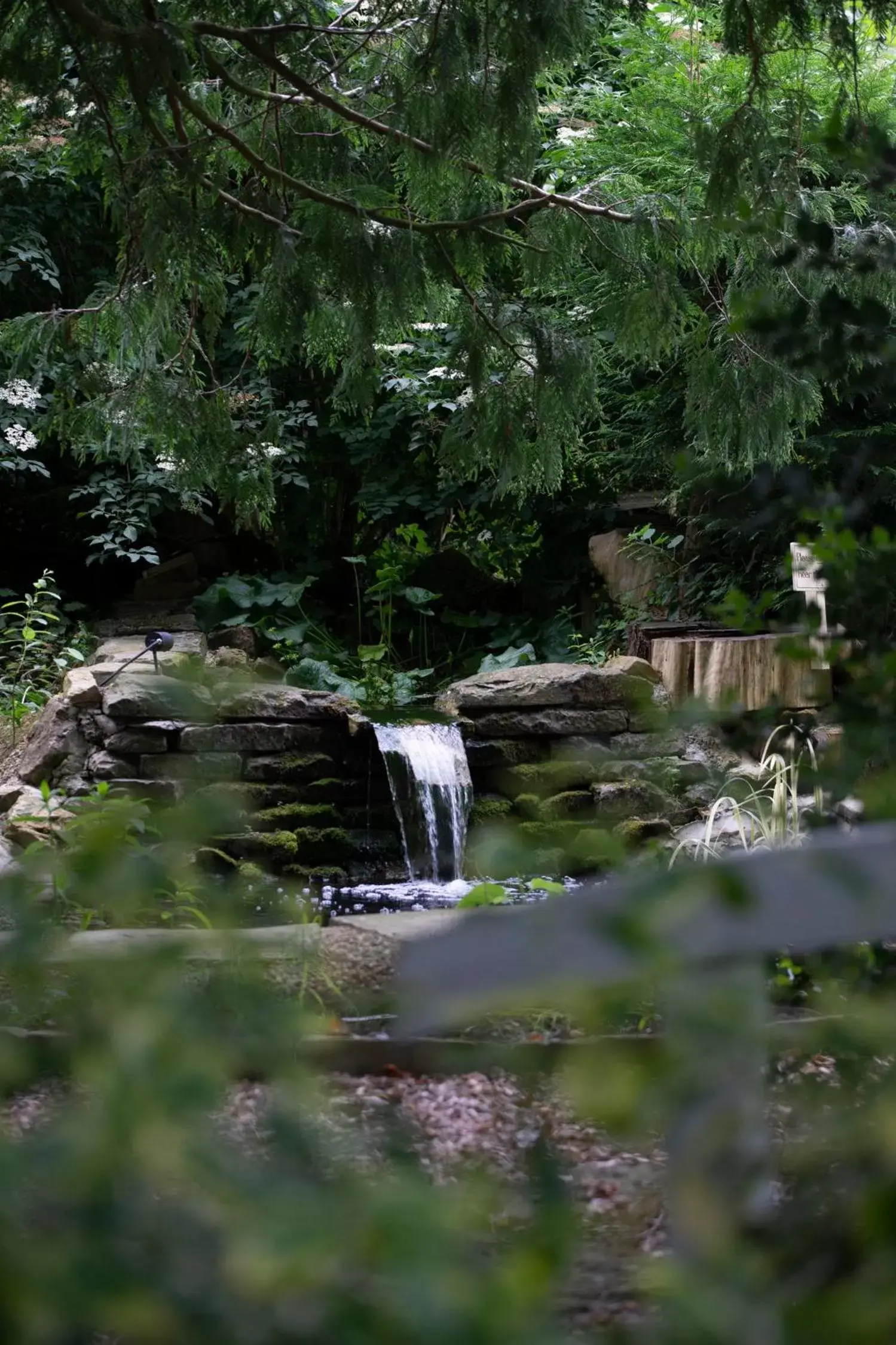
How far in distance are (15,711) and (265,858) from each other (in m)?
1.81

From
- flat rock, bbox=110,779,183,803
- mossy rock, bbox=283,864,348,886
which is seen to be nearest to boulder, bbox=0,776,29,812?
flat rock, bbox=110,779,183,803

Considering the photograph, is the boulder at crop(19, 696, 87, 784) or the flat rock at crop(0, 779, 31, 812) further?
the boulder at crop(19, 696, 87, 784)

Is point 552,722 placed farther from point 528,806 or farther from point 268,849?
point 268,849

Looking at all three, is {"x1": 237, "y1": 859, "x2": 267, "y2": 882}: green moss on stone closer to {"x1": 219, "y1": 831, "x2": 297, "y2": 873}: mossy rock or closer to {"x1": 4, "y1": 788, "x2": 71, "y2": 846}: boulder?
{"x1": 219, "y1": 831, "x2": 297, "y2": 873}: mossy rock

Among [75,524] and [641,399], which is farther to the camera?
[75,524]

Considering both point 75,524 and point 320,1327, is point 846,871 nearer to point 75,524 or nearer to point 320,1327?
point 320,1327

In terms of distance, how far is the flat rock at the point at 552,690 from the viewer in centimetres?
626

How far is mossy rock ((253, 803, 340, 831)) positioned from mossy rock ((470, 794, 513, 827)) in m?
0.67

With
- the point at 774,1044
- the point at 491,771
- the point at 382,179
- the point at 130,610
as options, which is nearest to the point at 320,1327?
the point at 774,1044

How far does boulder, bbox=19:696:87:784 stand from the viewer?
581 cm

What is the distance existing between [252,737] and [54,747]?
913 mm

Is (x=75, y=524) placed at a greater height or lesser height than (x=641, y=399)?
lesser

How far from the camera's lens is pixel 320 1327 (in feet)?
1.55

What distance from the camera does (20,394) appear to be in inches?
297
